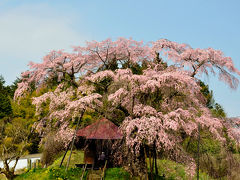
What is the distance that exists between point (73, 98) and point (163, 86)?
4.66m

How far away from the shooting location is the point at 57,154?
16.1m

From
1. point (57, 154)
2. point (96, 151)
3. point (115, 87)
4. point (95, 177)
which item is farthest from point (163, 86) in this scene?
point (57, 154)

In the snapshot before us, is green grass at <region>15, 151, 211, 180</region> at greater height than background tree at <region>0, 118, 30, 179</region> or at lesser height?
lesser

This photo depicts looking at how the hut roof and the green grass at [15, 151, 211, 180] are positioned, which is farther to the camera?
the hut roof

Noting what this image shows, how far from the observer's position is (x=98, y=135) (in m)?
11.8

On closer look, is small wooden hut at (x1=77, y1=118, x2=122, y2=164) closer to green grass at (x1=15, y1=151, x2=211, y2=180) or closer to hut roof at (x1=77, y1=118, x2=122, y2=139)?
hut roof at (x1=77, y1=118, x2=122, y2=139)

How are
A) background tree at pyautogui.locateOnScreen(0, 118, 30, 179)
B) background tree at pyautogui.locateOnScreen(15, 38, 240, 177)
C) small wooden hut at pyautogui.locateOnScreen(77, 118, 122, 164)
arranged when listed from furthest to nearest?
small wooden hut at pyautogui.locateOnScreen(77, 118, 122, 164), background tree at pyautogui.locateOnScreen(0, 118, 30, 179), background tree at pyautogui.locateOnScreen(15, 38, 240, 177)

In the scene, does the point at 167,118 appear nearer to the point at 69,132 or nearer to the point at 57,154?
the point at 69,132

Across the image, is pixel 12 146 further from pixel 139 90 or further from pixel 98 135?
pixel 139 90

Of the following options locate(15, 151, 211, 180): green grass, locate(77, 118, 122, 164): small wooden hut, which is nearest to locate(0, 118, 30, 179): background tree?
locate(15, 151, 211, 180): green grass

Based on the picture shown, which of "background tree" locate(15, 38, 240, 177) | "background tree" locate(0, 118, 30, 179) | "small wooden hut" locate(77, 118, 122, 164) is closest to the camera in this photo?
"background tree" locate(15, 38, 240, 177)

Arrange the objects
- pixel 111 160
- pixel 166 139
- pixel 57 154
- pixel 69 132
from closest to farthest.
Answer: pixel 166 139 → pixel 69 132 → pixel 111 160 → pixel 57 154

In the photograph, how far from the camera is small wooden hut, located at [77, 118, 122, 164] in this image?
11.4m

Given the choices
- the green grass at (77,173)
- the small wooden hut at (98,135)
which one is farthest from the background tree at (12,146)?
the small wooden hut at (98,135)
